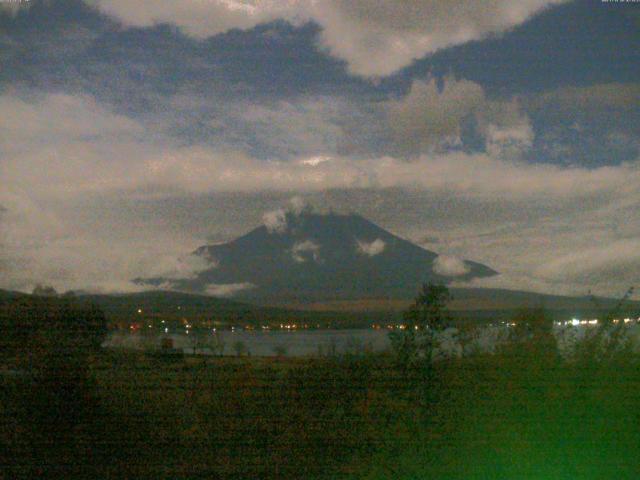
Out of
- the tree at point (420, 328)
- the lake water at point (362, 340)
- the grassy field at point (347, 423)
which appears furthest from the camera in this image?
the lake water at point (362, 340)

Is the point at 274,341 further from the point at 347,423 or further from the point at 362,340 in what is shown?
the point at 347,423

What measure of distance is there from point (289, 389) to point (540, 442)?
1.90 meters

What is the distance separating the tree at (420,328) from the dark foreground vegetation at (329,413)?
11 millimetres

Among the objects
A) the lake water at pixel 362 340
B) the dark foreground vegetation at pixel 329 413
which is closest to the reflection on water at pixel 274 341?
the lake water at pixel 362 340

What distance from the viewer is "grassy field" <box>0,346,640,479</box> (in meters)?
4.75

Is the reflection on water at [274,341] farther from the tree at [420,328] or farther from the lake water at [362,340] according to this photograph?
the tree at [420,328]

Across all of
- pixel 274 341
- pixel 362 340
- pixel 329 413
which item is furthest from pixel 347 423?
pixel 274 341

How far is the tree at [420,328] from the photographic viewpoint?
5211 millimetres

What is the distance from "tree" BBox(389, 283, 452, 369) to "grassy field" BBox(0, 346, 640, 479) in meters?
0.14

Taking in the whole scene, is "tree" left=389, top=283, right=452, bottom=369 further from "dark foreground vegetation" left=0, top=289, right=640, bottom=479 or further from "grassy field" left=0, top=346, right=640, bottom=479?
"grassy field" left=0, top=346, right=640, bottom=479

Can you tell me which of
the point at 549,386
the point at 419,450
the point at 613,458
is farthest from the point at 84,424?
the point at 613,458

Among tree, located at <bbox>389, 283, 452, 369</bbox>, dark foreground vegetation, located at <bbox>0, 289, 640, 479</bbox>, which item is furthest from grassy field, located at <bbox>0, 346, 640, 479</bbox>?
tree, located at <bbox>389, 283, 452, 369</bbox>

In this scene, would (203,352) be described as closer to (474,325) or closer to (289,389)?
(289,389)

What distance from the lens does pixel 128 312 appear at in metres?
6.27
